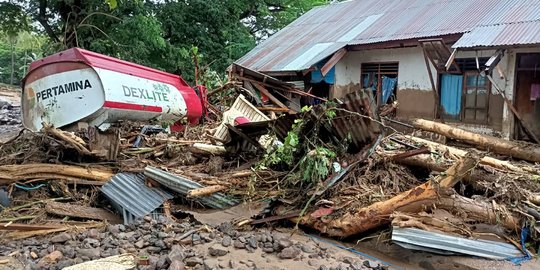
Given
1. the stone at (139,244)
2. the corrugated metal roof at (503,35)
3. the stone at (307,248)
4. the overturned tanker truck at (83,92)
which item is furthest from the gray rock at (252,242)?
the corrugated metal roof at (503,35)

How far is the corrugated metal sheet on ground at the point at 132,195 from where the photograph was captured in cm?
584

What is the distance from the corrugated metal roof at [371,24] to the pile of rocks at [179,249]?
770cm

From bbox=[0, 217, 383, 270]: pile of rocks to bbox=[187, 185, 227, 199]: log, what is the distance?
95 centimetres

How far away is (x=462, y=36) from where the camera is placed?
387 inches

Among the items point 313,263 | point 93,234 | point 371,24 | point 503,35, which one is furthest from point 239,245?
point 371,24

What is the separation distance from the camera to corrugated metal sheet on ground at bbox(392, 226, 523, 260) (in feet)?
15.1

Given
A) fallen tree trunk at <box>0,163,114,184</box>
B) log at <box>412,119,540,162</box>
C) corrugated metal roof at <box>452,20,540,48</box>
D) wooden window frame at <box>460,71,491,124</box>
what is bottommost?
fallen tree trunk at <box>0,163,114,184</box>

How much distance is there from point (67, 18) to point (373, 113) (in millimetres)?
13166

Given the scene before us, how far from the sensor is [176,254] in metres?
4.27

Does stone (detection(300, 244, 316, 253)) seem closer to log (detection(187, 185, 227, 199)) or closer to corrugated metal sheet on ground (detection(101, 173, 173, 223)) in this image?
log (detection(187, 185, 227, 199))

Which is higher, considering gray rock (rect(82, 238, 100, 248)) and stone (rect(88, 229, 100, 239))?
gray rock (rect(82, 238, 100, 248))

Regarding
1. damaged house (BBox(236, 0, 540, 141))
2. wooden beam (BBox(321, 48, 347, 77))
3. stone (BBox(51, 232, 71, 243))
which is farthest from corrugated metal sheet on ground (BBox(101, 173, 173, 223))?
wooden beam (BBox(321, 48, 347, 77))

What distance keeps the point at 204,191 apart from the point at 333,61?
7.85 meters

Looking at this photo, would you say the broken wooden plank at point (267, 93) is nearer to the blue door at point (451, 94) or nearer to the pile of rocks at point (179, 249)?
the blue door at point (451, 94)
